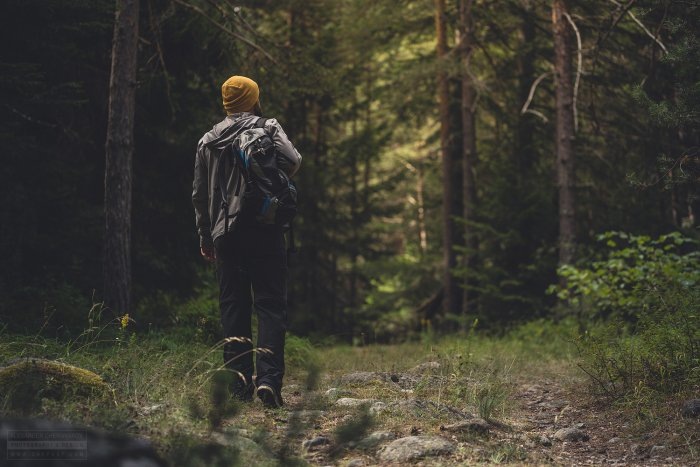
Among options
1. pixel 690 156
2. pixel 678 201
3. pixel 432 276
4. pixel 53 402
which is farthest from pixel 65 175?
pixel 432 276

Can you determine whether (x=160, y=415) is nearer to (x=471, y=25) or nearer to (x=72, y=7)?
(x=72, y=7)

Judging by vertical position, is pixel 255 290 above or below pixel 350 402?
above

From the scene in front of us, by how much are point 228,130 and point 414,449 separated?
2786mm

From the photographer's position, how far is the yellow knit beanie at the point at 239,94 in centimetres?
559

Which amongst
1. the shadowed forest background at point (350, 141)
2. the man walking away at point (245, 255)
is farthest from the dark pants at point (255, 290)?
the shadowed forest background at point (350, 141)

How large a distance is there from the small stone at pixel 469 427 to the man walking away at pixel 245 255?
129 centimetres

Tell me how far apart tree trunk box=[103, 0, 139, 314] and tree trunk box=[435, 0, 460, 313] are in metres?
10.7

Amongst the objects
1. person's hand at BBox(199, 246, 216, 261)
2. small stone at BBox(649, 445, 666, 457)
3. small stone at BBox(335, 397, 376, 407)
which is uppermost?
person's hand at BBox(199, 246, 216, 261)

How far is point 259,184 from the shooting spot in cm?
523

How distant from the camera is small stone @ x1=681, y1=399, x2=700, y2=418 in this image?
5141mm

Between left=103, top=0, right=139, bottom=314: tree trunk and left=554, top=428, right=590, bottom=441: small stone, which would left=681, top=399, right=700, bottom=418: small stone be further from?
left=103, top=0, right=139, bottom=314: tree trunk

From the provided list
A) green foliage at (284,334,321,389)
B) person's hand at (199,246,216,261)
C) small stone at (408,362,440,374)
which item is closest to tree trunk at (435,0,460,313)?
green foliage at (284,334,321,389)

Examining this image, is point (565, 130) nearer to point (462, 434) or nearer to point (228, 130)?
point (228, 130)

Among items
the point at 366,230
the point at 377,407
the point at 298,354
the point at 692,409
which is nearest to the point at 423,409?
the point at 377,407
